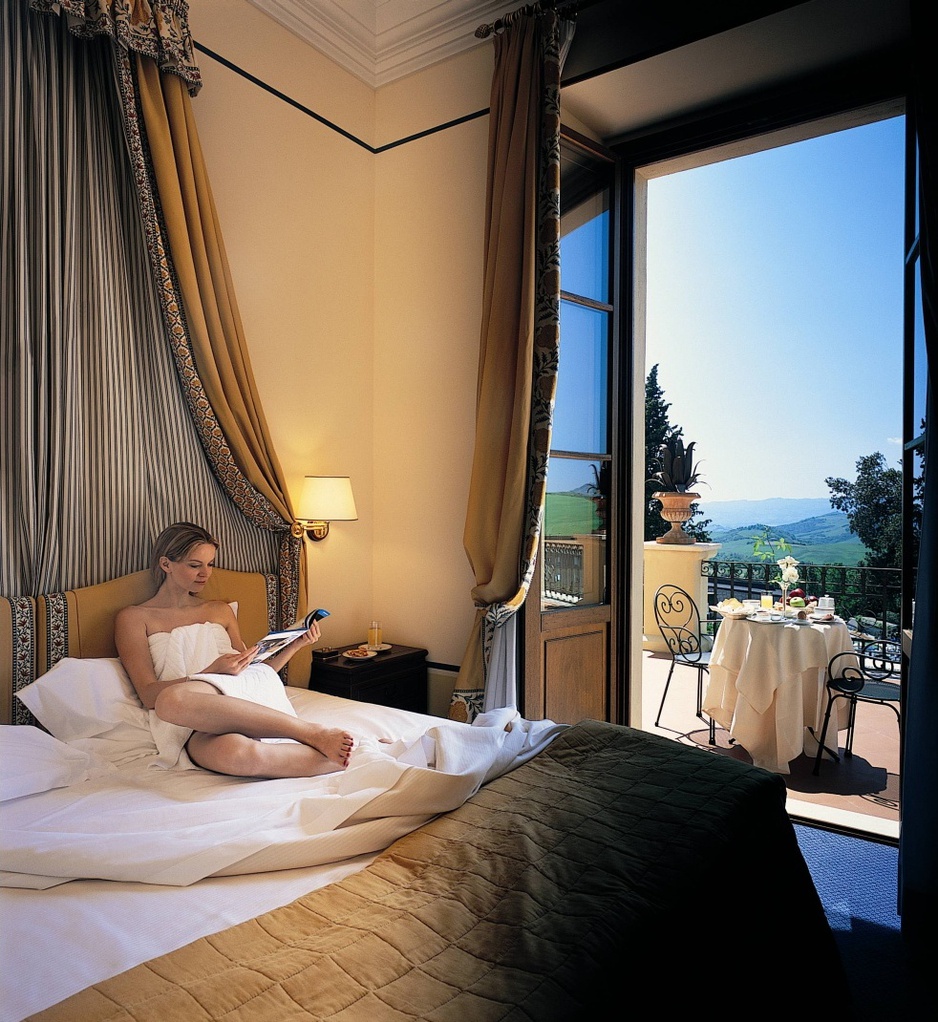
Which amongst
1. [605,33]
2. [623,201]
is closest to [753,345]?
[623,201]

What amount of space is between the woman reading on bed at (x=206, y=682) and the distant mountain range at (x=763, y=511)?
5.97 meters

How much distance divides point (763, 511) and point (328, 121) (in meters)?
6.37

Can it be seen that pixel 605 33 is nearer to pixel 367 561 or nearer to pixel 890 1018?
pixel 367 561

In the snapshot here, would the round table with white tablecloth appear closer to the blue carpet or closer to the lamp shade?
the blue carpet

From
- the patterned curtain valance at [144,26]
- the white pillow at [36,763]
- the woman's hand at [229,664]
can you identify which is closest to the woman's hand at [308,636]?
the woman's hand at [229,664]

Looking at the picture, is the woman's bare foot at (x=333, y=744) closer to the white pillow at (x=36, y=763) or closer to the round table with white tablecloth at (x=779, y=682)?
the white pillow at (x=36, y=763)

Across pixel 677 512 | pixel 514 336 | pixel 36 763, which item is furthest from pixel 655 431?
pixel 36 763

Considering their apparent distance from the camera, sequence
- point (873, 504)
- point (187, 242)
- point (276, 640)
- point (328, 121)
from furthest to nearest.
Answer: point (873, 504) < point (328, 121) < point (187, 242) < point (276, 640)

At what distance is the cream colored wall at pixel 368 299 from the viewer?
3240 millimetres

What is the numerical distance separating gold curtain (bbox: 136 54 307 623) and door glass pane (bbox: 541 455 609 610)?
3.75 feet

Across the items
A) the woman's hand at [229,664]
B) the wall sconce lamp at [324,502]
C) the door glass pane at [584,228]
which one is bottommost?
the woman's hand at [229,664]

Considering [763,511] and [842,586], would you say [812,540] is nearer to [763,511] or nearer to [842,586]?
[763,511]

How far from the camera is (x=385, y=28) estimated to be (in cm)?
359

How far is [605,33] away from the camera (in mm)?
2990
